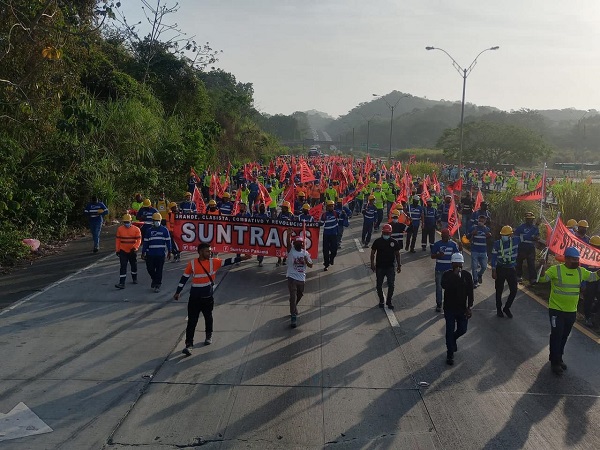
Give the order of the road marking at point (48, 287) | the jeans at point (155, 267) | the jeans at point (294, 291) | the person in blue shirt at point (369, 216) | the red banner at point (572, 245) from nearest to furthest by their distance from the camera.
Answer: the jeans at point (294, 291) → the red banner at point (572, 245) → the road marking at point (48, 287) → the jeans at point (155, 267) → the person in blue shirt at point (369, 216)

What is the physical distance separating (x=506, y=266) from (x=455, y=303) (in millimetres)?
2923

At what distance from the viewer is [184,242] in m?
14.3

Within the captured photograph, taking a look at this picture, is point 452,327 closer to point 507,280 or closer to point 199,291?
point 507,280

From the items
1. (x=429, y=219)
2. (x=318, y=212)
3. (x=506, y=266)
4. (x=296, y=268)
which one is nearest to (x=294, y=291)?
(x=296, y=268)

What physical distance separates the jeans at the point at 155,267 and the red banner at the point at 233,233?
1840 millimetres

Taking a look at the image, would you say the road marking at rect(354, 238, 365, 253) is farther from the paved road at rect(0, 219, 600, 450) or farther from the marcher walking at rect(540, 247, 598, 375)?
the marcher walking at rect(540, 247, 598, 375)

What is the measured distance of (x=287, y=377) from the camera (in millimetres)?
7988

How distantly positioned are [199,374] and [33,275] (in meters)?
7.68

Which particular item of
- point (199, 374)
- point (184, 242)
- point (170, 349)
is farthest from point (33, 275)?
point (199, 374)

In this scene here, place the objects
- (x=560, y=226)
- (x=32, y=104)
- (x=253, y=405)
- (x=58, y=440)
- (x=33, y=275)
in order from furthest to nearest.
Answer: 1. (x=32, y=104)
2. (x=33, y=275)
3. (x=560, y=226)
4. (x=253, y=405)
5. (x=58, y=440)

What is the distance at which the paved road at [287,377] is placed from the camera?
6.47m

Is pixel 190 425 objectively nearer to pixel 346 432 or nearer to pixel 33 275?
pixel 346 432

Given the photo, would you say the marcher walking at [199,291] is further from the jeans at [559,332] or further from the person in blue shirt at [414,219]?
the person in blue shirt at [414,219]

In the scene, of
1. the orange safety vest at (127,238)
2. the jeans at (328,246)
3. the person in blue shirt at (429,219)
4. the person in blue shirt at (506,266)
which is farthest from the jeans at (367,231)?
the orange safety vest at (127,238)
